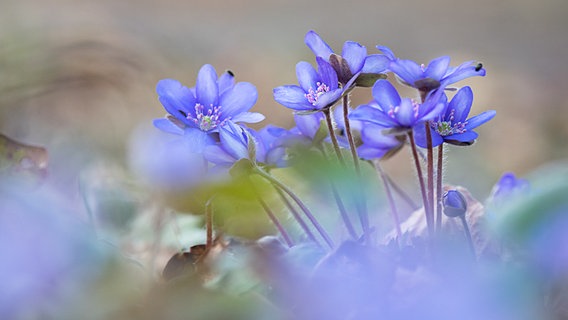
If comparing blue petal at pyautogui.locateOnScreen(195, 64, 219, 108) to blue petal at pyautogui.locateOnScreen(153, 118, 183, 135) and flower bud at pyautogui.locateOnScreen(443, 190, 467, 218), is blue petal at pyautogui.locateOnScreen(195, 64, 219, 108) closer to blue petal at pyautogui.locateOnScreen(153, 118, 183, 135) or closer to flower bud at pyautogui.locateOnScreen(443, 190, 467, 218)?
blue petal at pyautogui.locateOnScreen(153, 118, 183, 135)

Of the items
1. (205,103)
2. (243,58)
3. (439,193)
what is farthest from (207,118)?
(243,58)

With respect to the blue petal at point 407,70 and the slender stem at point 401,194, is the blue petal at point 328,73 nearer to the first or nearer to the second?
the blue petal at point 407,70

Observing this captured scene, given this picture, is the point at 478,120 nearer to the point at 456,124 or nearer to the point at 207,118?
the point at 456,124

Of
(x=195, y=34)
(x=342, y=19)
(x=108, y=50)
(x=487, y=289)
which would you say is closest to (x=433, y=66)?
(x=487, y=289)

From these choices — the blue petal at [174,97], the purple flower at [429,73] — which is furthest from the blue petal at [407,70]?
the blue petal at [174,97]

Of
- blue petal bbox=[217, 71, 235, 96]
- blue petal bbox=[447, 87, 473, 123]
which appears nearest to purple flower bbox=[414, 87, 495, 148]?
blue petal bbox=[447, 87, 473, 123]

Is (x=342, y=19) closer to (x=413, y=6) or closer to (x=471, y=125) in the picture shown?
(x=413, y=6)
